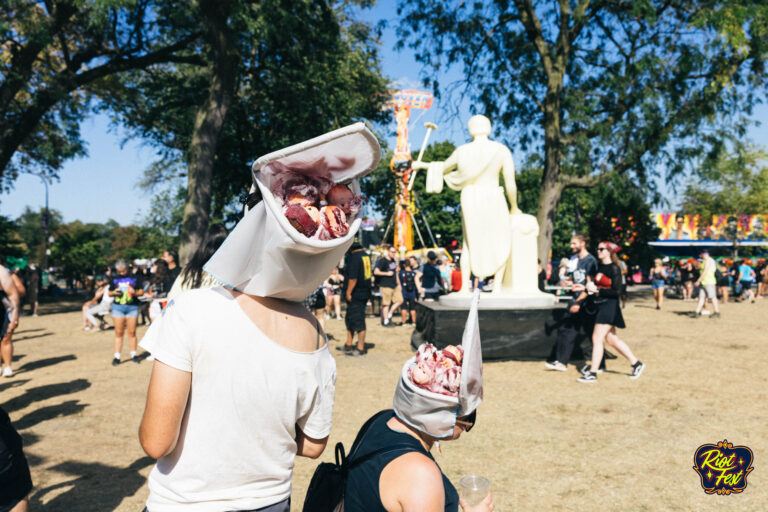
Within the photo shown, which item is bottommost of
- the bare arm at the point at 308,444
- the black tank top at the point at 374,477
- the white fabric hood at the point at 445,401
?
the black tank top at the point at 374,477

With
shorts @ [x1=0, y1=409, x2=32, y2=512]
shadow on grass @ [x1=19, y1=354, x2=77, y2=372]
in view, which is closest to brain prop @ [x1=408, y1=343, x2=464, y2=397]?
shorts @ [x1=0, y1=409, x2=32, y2=512]

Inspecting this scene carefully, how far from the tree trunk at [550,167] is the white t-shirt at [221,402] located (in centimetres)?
1358

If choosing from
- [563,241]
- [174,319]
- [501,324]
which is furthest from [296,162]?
[563,241]

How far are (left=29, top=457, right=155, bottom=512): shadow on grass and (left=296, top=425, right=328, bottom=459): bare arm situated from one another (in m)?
2.54

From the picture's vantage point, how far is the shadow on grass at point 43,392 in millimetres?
5949

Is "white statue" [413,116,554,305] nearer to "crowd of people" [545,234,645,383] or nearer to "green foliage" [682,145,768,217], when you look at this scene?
"crowd of people" [545,234,645,383]

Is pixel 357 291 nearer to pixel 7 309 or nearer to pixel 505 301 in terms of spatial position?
pixel 505 301

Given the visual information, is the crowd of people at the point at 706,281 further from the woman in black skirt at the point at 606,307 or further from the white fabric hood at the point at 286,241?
the white fabric hood at the point at 286,241

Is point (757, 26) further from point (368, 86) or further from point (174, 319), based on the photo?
point (174, 319)

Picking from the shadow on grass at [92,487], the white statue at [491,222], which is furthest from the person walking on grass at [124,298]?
Answer: the white statue at [491,222]

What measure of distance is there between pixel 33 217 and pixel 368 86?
355ft

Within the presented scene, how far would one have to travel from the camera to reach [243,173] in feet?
54.6

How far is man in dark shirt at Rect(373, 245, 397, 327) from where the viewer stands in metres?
12.1

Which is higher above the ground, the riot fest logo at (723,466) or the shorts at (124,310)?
the shorts at (124,310)
